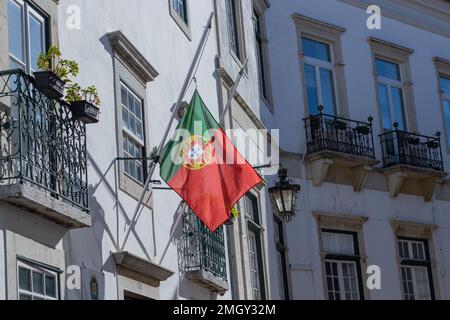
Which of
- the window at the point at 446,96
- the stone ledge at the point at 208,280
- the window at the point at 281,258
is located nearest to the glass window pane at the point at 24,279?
the stone ledge at the point at 208,280

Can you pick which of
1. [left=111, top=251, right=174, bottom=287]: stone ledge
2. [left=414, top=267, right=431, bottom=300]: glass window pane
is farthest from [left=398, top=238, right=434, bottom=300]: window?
[left=111, top=251, right=174, bottom=287]: stone ledge

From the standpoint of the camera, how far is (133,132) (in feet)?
40.5

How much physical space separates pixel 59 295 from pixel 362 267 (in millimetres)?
11664

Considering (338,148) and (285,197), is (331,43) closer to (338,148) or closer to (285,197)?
(338,148)

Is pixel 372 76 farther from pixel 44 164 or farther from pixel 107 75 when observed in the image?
pixel 44 164

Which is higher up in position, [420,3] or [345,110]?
[420,3]

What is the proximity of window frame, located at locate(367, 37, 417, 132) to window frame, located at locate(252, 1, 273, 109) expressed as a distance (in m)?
2.83

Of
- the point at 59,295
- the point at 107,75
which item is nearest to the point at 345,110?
the point at 107,75

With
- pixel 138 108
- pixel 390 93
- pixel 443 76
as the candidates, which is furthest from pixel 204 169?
pixel 443 76

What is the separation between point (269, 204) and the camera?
18.4m

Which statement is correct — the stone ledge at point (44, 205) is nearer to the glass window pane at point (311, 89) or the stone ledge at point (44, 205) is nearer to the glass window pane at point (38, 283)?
the glass window pane at point (38, 283)

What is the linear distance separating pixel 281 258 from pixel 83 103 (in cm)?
973
